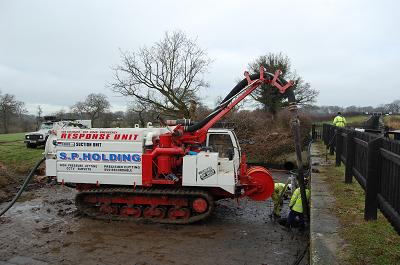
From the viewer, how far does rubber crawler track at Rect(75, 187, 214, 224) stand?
336 inches

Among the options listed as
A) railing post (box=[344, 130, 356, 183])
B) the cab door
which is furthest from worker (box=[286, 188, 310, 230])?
the cab door

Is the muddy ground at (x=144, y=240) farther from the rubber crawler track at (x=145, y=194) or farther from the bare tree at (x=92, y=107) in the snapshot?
the bare tree at (x=92, y=107)

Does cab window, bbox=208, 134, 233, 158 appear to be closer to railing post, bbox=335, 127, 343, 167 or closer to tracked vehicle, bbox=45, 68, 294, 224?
tracked vehicle, bbox=45, 68, 294, 224

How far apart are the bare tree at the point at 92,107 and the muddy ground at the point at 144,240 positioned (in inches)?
1596

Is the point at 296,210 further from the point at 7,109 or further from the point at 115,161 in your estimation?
the point at 7,109

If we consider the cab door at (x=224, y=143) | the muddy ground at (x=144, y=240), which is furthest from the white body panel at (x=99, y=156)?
the cab door at (x=224, y=143)

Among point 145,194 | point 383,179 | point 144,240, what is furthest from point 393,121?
point 383,179

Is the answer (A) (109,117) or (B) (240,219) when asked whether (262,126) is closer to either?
(B) (240,219)

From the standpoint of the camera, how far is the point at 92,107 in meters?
50.8

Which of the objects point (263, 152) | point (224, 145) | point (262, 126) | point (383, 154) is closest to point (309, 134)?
point (262, 126)

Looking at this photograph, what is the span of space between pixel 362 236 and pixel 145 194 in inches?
208

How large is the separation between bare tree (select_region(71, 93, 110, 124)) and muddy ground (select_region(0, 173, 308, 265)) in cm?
4053

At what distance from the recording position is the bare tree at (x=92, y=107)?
1937 inches

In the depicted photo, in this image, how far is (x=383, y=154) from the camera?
463 cm
